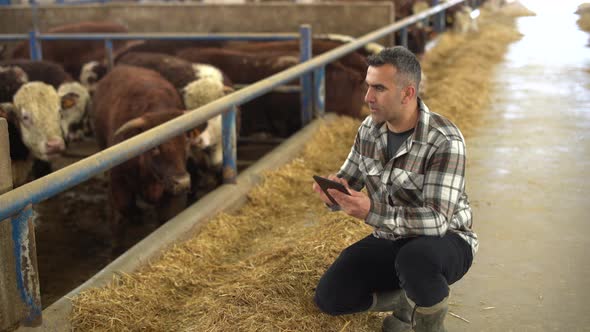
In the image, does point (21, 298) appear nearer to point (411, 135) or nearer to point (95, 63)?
point (411, 135)

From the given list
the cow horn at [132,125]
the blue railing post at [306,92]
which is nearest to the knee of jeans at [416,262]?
the cow horn at [132,125]

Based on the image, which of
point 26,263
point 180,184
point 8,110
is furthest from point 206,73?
point 26,263

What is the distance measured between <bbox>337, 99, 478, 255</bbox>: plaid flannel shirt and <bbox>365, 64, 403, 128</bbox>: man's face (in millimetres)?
127

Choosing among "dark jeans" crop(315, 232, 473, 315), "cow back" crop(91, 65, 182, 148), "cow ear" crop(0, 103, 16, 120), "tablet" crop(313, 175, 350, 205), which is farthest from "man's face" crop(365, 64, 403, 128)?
"cow ear" crop(0, 103, 16, 120)

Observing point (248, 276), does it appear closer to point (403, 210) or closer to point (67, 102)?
point (403, 210)

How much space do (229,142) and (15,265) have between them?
2.47 metres

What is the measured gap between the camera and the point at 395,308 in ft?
10.8

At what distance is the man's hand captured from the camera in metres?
2.85

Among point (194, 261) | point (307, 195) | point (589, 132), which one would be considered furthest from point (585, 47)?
point (194, 261)

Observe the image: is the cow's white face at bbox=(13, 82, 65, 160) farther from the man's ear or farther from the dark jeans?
the man's ear

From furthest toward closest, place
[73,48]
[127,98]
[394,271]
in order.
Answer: [73,48], [127,98], [394,271]

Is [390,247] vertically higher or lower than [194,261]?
higher

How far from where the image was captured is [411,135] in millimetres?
3010

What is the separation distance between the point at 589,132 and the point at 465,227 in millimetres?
4703
